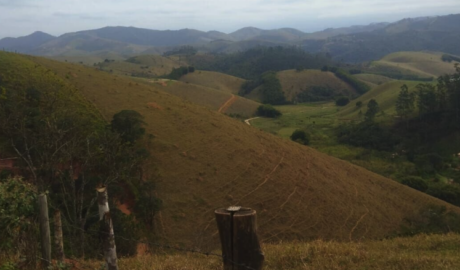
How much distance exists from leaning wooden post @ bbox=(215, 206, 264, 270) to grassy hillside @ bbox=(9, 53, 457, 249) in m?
18.0

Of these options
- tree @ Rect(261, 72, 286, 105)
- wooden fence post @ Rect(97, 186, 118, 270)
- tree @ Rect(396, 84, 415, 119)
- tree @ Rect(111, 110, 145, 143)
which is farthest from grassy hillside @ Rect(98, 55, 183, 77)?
wooden fence post @ Rect(97, 186, 118, 270)

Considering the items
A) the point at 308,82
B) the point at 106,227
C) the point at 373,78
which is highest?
the point at 106,227

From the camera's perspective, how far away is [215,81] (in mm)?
129375

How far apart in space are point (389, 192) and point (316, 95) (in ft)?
304

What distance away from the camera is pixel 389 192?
34312 mm

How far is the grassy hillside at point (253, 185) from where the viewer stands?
84.6 ft

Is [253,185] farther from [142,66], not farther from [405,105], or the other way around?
[142,66]

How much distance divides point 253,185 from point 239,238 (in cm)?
2551

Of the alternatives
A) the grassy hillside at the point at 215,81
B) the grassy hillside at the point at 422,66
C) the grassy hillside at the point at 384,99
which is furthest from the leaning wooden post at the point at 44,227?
the grassy hillside at the point at 422,66

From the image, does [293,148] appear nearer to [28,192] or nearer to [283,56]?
[28,192]

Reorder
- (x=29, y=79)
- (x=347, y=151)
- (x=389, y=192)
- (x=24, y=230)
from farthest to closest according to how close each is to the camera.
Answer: (x=347, y=151)
(x=29, y=79)
(x=389, y=192)
(x=24, y=230)

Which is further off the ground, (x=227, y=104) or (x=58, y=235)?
(x=58, y=235)

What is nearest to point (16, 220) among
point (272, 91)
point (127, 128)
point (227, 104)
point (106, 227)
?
point (106, 227)

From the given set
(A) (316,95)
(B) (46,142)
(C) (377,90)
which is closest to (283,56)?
(A) (316,95)
